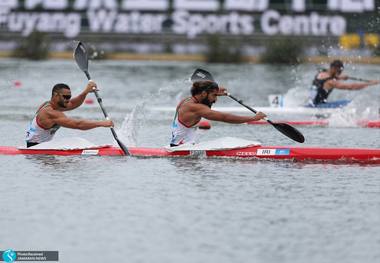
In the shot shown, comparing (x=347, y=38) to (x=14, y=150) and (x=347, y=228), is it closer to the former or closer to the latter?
(x=14, y=150)

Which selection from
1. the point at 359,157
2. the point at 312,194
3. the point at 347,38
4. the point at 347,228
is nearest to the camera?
the point at 347,228

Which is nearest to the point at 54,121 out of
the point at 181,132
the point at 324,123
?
the point at 181,132

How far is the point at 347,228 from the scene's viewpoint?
1042cm

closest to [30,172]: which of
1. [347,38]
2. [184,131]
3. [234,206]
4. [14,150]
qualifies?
[14,150]

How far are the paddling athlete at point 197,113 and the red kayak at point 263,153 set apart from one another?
1.24 ft

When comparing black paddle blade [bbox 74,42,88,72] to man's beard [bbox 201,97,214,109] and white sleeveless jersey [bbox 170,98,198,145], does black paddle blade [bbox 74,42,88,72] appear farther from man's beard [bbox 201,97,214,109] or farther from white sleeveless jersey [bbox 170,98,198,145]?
man's beard [bbox 201,97,214,109]

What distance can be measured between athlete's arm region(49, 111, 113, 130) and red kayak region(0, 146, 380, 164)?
1.56 ft

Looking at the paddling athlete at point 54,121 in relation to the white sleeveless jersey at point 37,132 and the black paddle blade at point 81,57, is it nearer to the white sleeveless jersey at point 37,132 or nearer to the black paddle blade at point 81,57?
the white sleeveless jersey at point 37,132

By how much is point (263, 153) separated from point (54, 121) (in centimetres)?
334

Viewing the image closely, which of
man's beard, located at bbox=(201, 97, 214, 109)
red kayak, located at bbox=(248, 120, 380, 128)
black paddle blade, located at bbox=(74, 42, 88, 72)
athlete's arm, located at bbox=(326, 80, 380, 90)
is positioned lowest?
red kayak, located at bbox=(248, 120, 380, 128)

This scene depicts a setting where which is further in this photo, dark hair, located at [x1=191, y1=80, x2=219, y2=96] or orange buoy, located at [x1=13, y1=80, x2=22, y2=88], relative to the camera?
orange buoy, located at [x1=13, y1=80, x2=22, y2=88]

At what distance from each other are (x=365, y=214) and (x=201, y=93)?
4.86 m

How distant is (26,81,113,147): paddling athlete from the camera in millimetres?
15172

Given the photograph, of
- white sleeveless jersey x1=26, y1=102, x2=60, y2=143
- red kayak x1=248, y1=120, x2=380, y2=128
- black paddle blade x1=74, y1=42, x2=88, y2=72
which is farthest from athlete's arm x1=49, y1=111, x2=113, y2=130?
red kayak x1=248, y1=120, x2=380, y2=128
